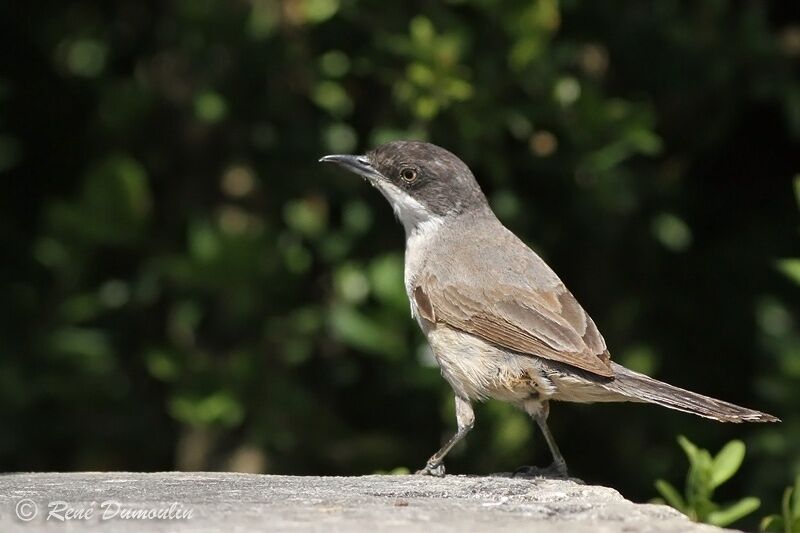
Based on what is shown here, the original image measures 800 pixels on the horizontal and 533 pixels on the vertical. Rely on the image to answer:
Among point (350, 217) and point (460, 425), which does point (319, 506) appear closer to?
point (460, 425)

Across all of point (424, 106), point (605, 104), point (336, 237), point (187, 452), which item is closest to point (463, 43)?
point (424, 106)

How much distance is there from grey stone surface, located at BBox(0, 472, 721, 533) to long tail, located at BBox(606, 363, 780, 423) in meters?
0.52

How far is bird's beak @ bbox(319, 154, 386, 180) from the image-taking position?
6324 mm

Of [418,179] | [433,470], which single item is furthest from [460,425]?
[418,179]

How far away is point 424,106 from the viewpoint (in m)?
6.15

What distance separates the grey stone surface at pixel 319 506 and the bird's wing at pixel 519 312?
2.25ft

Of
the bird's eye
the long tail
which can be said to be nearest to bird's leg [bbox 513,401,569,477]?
the long tail

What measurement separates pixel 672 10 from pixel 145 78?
2966 millimetres

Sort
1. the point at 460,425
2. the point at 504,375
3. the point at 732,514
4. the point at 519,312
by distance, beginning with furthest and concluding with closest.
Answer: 1. the point at 460,425
2. the point at 519,312
3. the point at 504,375
4. the point at 732,514

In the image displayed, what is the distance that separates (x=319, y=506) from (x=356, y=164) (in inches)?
105

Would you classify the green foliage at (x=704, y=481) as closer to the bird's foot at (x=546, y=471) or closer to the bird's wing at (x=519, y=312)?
the bird's wing at (x=519, y=312)

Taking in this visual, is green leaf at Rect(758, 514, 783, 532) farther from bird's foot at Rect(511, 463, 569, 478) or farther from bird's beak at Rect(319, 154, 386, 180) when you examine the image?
bird's beak at Rect(319, 154, 386, 180)

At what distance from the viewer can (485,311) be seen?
5762 millimetres

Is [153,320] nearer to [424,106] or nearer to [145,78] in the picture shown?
[145,78]
